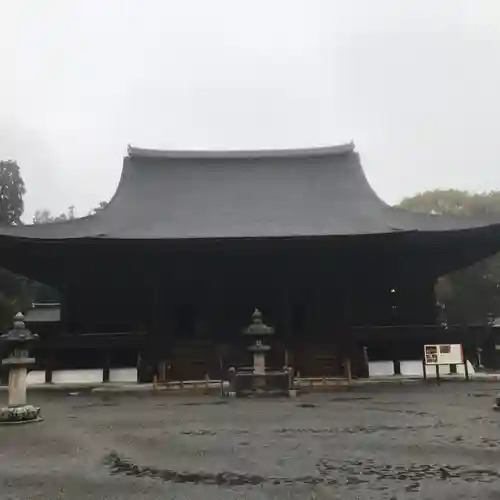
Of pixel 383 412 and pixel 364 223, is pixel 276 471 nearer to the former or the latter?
pixel 383 412

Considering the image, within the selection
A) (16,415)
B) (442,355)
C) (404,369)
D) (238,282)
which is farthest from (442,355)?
A: (16,415)

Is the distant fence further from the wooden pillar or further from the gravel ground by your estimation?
the wooden pillar

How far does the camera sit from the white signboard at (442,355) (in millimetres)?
16469

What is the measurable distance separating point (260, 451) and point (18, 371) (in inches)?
233

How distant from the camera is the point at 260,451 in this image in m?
7.25

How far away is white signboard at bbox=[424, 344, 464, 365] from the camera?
54.0 ft

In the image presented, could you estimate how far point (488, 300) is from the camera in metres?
40.7

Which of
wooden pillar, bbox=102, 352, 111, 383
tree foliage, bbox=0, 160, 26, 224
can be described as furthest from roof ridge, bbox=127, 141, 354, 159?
tree foliage, bbox=0, 160, 26, 224

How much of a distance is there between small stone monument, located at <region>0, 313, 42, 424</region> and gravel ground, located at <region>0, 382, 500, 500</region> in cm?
46

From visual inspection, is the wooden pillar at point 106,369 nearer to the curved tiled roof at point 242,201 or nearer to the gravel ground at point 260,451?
the curved tiled roof at point 242,201

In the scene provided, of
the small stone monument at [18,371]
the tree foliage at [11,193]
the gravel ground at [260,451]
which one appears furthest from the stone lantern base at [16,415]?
the tree foliage at [11,193]

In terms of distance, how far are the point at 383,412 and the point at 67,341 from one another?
10862 mm

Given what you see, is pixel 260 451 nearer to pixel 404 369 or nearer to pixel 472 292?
pixel 404 369

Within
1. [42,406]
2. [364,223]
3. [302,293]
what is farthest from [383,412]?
[364,223]
